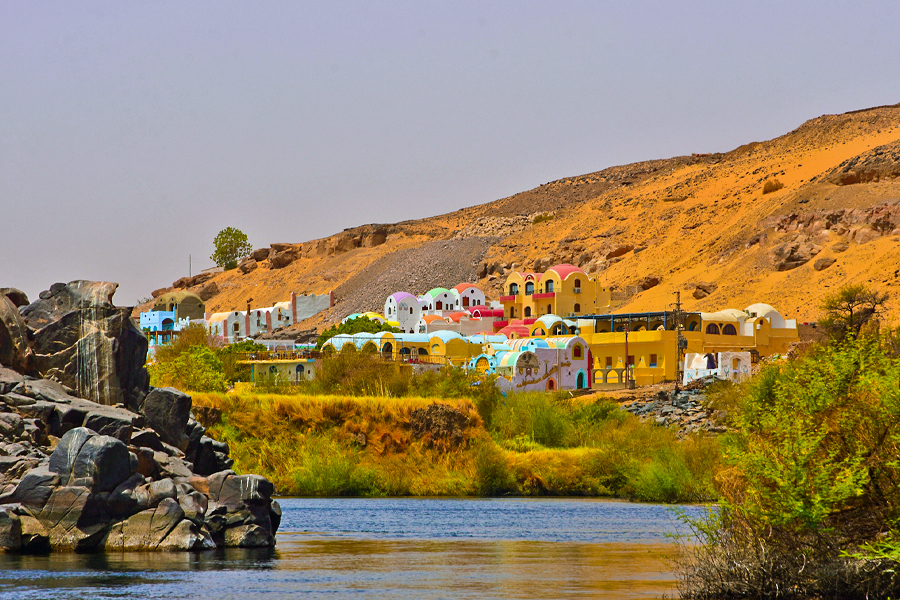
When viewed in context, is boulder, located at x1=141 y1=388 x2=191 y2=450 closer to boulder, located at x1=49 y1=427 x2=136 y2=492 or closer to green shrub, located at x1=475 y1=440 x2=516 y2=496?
boulder, located at x1=49 y1=427 x2=136 y2=492

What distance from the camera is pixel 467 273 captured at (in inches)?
5753

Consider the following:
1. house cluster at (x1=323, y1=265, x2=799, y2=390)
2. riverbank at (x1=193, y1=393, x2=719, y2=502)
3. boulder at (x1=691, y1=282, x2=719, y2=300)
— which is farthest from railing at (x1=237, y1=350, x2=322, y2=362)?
boulder at (x1=691, y1=282, x2=719, y2=300)

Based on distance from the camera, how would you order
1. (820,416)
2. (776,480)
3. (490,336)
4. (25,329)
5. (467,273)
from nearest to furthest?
(776,480) < (820,416) < (25,329) < (490,336) < (467,273)

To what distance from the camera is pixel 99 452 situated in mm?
21656

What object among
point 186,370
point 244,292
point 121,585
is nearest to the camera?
point 121,585

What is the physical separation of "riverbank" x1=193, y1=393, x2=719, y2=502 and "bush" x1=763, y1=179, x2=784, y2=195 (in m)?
88.5

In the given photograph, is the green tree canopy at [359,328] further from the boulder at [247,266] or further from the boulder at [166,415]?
the boulder at [247,266]

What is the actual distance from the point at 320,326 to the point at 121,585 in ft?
361

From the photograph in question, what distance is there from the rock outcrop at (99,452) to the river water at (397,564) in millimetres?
557

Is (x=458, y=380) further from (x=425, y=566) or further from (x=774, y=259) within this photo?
(x=774, y=259)

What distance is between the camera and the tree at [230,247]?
190 m

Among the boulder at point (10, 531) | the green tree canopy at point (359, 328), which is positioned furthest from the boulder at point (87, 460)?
the green tree canopy at point (359, 328)

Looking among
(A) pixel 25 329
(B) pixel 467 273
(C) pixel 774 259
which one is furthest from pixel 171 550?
(B) pixel 467 273

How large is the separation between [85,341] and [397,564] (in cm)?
847
